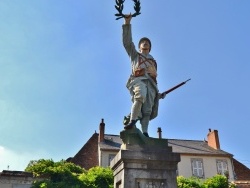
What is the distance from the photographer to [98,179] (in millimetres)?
21703

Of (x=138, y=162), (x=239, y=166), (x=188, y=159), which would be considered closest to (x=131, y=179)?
(x=138, y=162)

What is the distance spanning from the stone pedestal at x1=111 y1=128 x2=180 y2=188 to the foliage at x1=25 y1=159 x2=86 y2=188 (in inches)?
561

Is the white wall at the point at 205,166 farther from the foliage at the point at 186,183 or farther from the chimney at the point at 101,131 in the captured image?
the chimney at the point at 101,131

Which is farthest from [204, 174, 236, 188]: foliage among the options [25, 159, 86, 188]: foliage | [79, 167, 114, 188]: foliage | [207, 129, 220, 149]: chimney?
[25, 159, 86, 188]: foliage

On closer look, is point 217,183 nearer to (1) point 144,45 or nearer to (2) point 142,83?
(1) point 144,45

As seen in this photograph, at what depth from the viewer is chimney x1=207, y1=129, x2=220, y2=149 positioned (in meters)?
35.8

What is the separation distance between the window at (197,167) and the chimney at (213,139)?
363 cm

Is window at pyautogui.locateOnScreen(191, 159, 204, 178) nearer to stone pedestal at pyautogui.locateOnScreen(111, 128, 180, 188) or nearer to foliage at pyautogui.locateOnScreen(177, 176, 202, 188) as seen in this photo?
foliage at pyautogui.locateOnScreen(177, 176, 202, 188)

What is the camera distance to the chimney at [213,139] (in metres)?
35.8

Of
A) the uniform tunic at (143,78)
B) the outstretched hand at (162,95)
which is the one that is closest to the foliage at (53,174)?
the outstretched hand at (162,95)

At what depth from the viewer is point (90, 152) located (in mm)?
33688

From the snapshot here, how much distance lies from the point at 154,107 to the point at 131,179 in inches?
67.9

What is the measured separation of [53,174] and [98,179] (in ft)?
10.7

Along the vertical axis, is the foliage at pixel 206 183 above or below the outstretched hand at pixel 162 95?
below
